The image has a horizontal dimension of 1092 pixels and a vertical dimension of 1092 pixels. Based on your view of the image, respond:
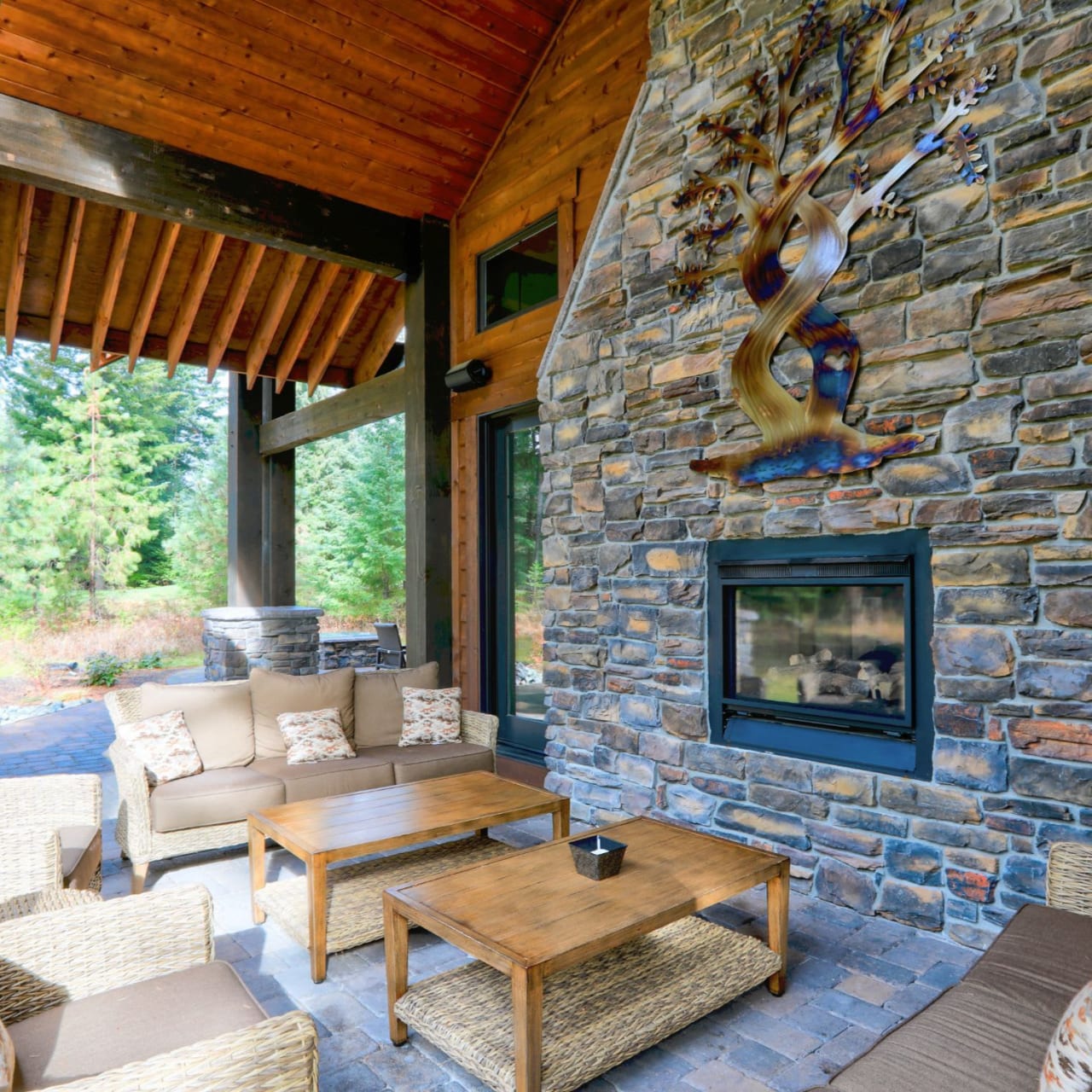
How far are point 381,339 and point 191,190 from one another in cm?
284

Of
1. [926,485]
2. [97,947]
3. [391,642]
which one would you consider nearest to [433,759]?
[97,947]

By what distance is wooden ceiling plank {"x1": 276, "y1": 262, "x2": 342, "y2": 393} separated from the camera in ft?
21.6

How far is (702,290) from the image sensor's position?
12.5 ft

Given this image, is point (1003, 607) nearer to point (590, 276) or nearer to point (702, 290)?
point (702, 290)

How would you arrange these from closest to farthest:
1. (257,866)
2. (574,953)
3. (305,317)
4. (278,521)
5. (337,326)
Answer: (574,953) < (257,866) < (305,317) < (337,326) < (278,521)

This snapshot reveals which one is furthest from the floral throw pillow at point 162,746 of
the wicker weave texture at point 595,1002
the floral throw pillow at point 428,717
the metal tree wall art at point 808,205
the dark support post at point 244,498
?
the dark support post at point 244,498

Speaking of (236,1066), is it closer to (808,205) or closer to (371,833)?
(371,833)

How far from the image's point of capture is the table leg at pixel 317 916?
2629mm

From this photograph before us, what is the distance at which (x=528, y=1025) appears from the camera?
1.87m

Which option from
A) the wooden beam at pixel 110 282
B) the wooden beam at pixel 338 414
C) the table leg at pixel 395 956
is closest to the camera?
the table leg at pixel 395 956

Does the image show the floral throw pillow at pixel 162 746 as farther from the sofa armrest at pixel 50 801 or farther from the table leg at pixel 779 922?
the table leg at pixel 779 922

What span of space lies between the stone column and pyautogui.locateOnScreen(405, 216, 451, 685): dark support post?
8.17 feet

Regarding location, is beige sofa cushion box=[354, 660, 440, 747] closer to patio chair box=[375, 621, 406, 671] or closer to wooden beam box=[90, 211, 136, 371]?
wooden beam box=[90, 211, 136, 371]

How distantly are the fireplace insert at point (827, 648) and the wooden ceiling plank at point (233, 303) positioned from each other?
4.41 metres
